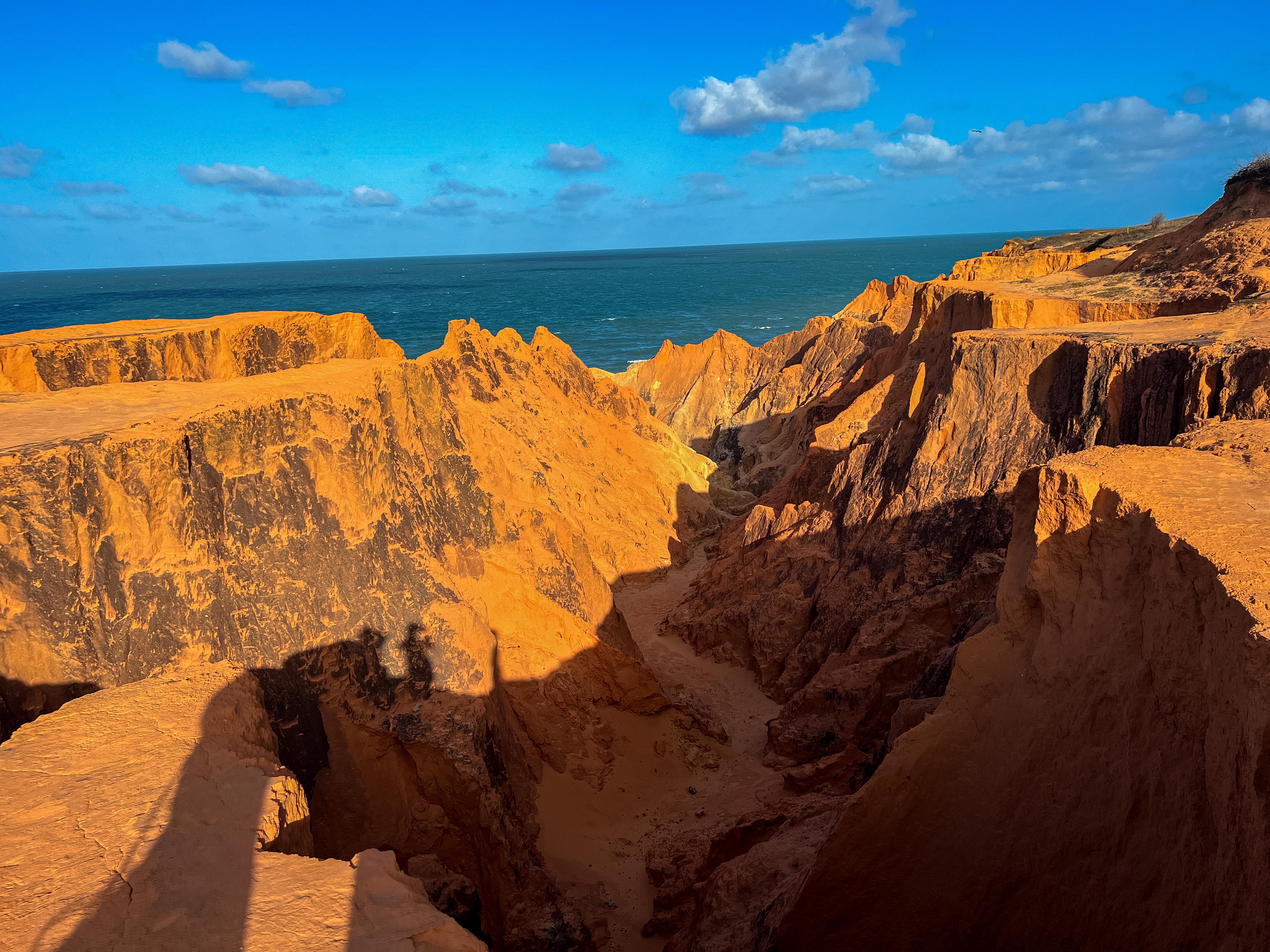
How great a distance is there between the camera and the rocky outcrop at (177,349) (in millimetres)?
13578

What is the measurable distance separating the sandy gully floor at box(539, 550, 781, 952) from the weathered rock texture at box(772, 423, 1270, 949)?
→ 3.25 m

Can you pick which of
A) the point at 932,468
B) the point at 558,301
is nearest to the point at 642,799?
the point at 932,468

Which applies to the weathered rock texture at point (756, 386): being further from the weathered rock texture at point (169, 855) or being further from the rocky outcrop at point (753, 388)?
the weathered rock texture at point (169, 855)

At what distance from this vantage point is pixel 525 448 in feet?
64.7

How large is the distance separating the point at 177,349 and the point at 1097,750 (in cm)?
1631

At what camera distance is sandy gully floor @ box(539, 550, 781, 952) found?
1048 centimetres

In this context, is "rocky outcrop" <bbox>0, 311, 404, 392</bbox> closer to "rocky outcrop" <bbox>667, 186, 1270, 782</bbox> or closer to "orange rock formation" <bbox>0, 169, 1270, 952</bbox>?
"orange rock formation" <bbox>0, 169, 1270, 952</bbox>

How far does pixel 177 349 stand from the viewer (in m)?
14.9

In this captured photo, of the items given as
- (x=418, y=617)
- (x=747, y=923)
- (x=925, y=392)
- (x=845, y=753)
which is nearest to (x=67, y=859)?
(x=418, y=617)

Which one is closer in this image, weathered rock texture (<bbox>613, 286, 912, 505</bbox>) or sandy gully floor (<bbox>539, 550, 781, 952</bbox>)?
sandy gully floor (<bbox>539, 550, 781, 952</bbox>)

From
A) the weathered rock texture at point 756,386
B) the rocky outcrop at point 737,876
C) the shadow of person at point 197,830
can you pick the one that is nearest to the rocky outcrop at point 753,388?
the weathered rock texture at point 756,386

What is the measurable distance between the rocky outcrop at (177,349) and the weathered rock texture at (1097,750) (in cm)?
1304

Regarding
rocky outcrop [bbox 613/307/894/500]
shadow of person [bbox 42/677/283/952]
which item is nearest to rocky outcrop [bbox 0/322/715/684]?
shadow of person [bbox 42/677/283/952]

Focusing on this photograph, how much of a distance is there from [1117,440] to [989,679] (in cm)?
709
